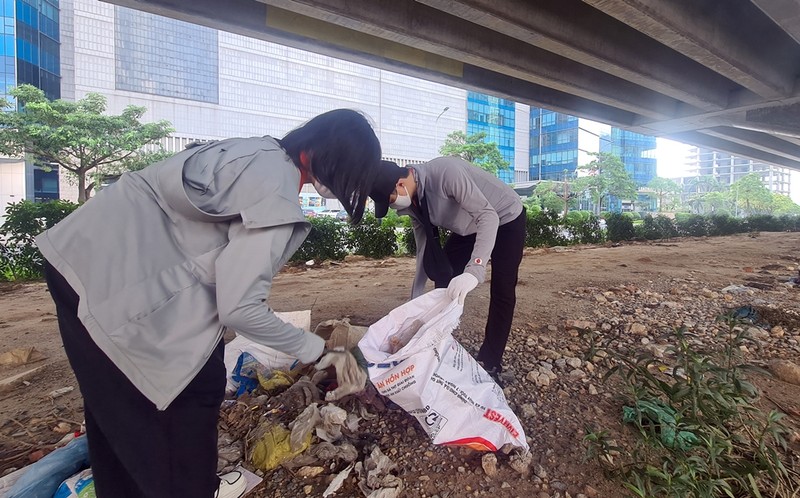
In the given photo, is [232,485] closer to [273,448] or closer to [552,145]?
[273,448]

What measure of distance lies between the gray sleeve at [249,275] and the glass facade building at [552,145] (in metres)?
48.5

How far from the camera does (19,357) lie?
8.38 ft

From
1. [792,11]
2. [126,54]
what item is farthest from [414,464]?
[126,54]

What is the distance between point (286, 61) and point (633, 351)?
38.2 m

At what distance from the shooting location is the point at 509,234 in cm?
208

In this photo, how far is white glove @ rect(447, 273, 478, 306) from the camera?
5.48ft

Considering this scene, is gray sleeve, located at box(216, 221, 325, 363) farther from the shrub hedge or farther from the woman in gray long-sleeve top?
the shrub hedge

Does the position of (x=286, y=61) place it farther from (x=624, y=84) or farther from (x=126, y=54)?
(x=624, y=84)

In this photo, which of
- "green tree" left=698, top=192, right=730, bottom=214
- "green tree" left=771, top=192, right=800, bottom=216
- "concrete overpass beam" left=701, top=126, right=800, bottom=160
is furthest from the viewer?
"green tree" left=698, top=192, right=730, bottom=214

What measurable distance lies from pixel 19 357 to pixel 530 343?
3211 millimetres

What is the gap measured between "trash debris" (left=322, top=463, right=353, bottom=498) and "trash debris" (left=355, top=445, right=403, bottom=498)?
40mm

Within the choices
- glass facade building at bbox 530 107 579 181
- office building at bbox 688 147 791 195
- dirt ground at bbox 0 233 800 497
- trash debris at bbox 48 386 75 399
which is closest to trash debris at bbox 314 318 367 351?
dirt ground at bbox 0 233 800 497

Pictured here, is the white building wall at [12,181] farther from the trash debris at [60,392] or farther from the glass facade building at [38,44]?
the trash debris at [60,392]

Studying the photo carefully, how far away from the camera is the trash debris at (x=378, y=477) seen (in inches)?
51.6
